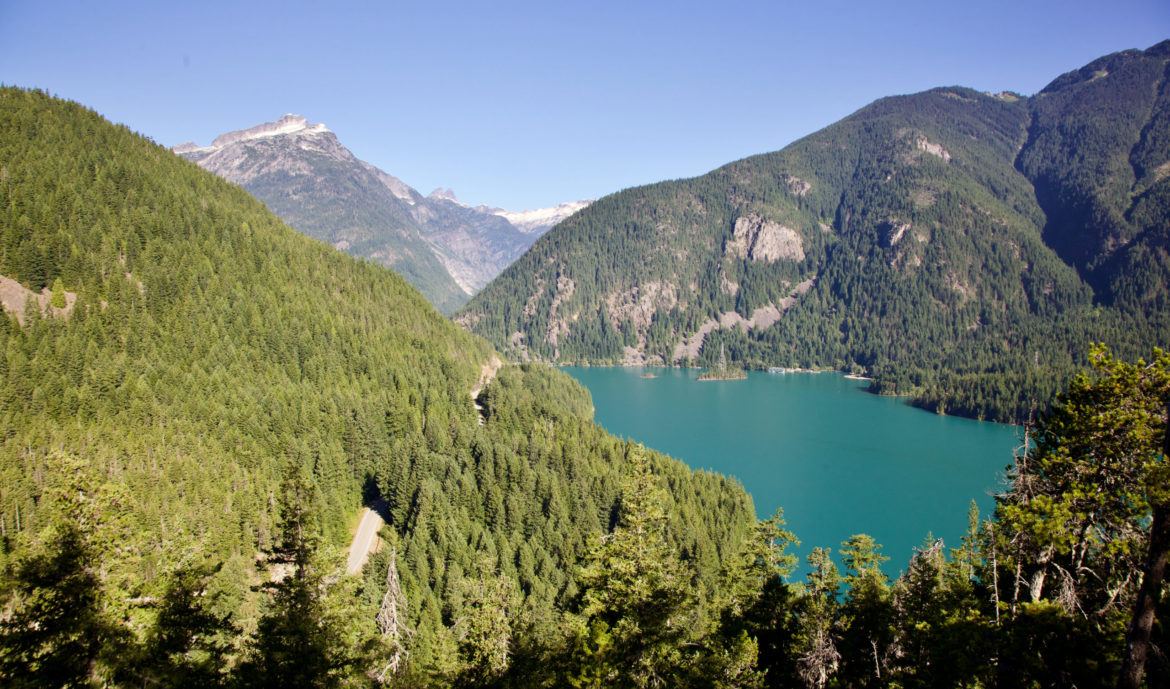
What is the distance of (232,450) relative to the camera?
6794 cm

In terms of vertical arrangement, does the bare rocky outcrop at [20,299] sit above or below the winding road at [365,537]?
above

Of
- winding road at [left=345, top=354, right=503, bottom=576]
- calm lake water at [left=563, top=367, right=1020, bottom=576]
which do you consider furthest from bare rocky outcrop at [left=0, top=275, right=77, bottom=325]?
calm lake water at [left=563, top=367, right=1020, bottom=576]

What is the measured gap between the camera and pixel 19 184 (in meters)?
88.7

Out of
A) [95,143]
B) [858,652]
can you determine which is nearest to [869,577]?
[858,652]

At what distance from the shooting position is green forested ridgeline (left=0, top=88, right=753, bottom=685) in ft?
47.2

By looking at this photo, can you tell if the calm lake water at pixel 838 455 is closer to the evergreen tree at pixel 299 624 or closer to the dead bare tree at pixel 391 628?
the dead bare tree at pixel 391 628

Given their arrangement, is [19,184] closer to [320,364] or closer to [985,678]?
[320,364]

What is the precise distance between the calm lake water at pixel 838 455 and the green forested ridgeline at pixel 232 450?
19.3 meters

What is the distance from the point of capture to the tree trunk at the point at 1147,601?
9.13 m

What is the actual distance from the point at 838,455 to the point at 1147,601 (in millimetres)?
111732

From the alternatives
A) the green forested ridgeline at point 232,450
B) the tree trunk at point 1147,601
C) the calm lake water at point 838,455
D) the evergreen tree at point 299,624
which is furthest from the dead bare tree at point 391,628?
the calm lake water at point 838,455

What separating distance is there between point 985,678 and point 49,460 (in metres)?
23.9

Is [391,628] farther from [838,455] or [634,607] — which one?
[838,455]

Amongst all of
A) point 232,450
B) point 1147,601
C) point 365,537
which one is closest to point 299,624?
point 1147,601
